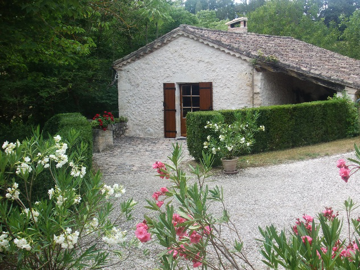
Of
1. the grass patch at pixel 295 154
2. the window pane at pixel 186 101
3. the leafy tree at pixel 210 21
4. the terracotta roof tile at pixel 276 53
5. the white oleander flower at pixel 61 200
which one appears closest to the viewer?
the white oleander flower at pixel 61 200

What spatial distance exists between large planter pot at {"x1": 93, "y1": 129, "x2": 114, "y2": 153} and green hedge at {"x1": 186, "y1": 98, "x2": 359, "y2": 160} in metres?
3.39

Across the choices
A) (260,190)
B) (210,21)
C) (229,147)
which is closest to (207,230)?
(260,190)

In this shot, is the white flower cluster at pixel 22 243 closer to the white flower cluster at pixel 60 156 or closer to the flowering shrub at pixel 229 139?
the white flower cluster at pixel 60 156

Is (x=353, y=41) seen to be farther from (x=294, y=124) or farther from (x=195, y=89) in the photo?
(x=294, y=124)

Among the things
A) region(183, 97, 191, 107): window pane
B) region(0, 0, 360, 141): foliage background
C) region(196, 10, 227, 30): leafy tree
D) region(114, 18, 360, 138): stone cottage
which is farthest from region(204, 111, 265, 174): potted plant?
region(196, 10, 227, 30): leafy tree

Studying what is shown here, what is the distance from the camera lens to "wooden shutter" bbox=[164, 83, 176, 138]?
1430 cm

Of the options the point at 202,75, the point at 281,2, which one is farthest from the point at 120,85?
the point at 281,2

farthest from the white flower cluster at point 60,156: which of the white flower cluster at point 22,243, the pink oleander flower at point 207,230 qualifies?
the pink oleander flower at point 207,230

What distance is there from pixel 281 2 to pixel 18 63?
113ft

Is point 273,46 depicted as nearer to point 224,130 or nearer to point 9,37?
point 224,130

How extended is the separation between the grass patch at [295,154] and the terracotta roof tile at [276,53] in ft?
7.83

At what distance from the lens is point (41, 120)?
15.8 meters

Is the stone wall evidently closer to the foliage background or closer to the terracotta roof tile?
the terracotta roof tile

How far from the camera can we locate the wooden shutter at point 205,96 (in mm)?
13625
